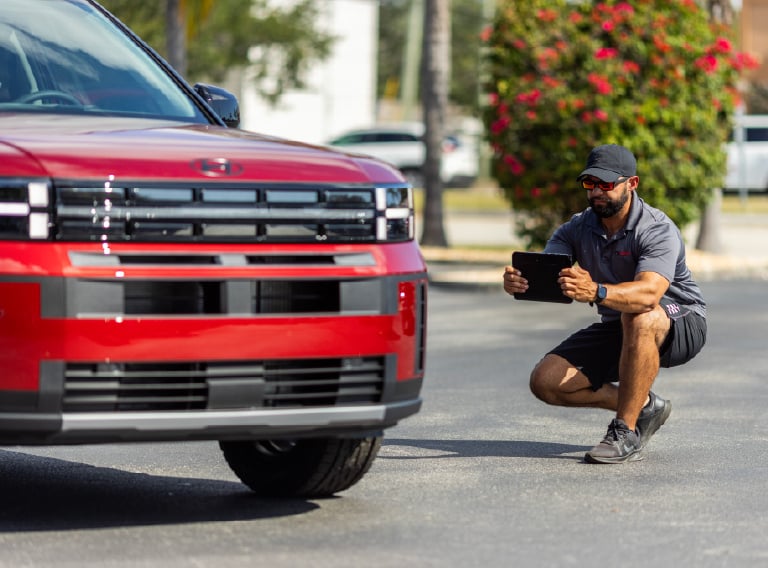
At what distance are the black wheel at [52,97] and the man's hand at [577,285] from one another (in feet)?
7.29

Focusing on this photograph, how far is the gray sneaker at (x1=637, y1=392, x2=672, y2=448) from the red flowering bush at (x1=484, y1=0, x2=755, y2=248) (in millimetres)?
11980

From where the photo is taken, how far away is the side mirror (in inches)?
309

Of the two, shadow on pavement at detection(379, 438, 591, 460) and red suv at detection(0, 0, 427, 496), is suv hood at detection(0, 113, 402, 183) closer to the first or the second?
red suv at detection(0, 0, 427, 496)

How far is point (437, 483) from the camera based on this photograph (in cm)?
785

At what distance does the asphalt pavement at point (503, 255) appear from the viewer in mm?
20656

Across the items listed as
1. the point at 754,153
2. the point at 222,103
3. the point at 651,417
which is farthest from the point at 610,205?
the point at 754,153

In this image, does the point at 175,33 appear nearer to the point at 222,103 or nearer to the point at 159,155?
the point at 222,103

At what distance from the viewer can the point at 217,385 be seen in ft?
20.3

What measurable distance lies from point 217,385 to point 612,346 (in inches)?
120

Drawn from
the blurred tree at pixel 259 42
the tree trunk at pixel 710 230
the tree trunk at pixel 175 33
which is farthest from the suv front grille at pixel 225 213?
the blurred tree at pixel 259 42

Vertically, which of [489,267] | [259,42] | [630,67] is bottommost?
[489,267]

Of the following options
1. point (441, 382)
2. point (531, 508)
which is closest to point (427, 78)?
point (441, 382)

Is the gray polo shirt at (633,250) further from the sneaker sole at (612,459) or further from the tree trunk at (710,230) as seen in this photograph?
the tree trunk at (710,230)

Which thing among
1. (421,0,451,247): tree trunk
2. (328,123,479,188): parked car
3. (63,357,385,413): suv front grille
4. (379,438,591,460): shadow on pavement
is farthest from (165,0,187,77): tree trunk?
(328,123,479,188): parked car
